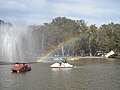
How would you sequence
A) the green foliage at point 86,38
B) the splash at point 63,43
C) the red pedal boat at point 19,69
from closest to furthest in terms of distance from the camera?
the red pedal boat at point 19,69 → the green foliage at point 86,38 → the splash at point 63,43

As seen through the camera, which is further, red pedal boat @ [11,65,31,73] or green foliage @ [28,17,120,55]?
green foliage @ [28,17,120,55]

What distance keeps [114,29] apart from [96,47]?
60.2 ft

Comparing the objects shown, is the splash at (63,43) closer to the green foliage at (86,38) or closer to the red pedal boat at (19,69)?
the green foliage at (86,38)

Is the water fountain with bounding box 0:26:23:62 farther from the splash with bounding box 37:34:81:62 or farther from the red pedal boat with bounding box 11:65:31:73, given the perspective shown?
the splash with bounding box 37:34:81:62

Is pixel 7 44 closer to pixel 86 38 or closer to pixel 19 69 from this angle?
pixel 19 69

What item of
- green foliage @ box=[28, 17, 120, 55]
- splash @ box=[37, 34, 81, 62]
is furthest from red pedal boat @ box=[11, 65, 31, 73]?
splash @ box=[37, 34, 81, 62]

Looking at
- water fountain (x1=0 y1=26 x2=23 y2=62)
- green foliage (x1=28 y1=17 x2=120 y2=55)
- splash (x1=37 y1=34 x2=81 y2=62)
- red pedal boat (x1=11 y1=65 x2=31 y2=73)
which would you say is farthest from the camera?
splash (x1=37 y1=34 x2=81 y2=62)

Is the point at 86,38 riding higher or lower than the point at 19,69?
higher

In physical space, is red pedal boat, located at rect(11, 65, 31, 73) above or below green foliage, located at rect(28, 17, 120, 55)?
below

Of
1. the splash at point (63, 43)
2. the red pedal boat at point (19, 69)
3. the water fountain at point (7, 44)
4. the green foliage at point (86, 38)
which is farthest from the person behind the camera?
the splash at point (63, 43)

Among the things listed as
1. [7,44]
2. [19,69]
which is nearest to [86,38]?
[7,44]

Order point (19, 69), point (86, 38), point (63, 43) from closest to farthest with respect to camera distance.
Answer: point (19, 69), point (63, 43), point (86, 38)

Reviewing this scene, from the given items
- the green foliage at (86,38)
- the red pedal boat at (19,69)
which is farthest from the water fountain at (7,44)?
the green foliage at (86,38)

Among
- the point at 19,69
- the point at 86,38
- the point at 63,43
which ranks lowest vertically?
the point at 19,69
